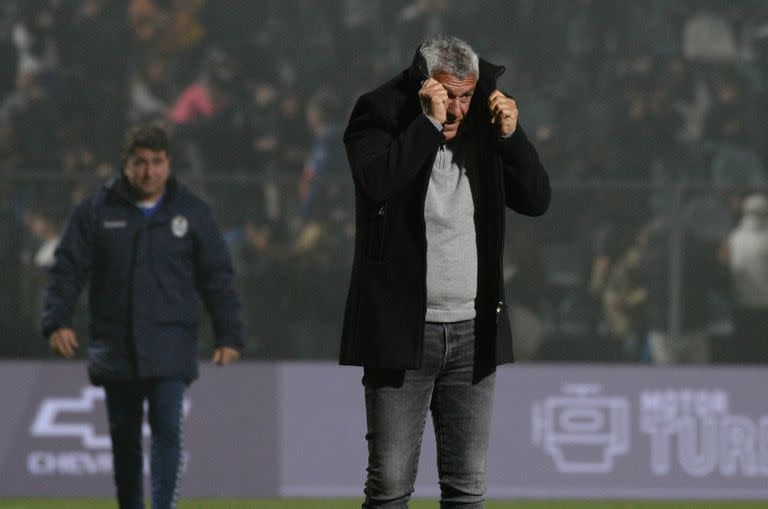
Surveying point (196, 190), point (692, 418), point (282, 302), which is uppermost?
point (196, 190)

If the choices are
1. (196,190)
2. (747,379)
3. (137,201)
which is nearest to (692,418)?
(747,379)

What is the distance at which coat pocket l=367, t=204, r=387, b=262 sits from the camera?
4.48 metres

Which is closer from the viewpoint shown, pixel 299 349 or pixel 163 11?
pixel 299 349

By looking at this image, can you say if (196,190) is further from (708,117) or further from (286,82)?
(708,117)

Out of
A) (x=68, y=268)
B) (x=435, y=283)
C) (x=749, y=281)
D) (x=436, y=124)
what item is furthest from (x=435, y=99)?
(x=749, y=281)

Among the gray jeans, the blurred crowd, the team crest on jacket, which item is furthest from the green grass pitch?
the gray jeans

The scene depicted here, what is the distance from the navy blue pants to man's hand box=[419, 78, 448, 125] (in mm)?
2941

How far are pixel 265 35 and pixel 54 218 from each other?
2.14 m

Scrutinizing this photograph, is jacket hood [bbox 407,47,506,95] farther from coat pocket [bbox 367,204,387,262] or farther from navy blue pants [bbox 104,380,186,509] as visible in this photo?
navy blue pants [bbox 104,380,186,509]

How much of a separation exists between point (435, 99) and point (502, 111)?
193 millimetres

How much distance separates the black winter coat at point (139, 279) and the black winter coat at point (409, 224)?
2550 mm

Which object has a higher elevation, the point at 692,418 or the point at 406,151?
the point at 406,151

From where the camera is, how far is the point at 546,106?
1097 centimetres

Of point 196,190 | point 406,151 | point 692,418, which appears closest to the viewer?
point 406,151
